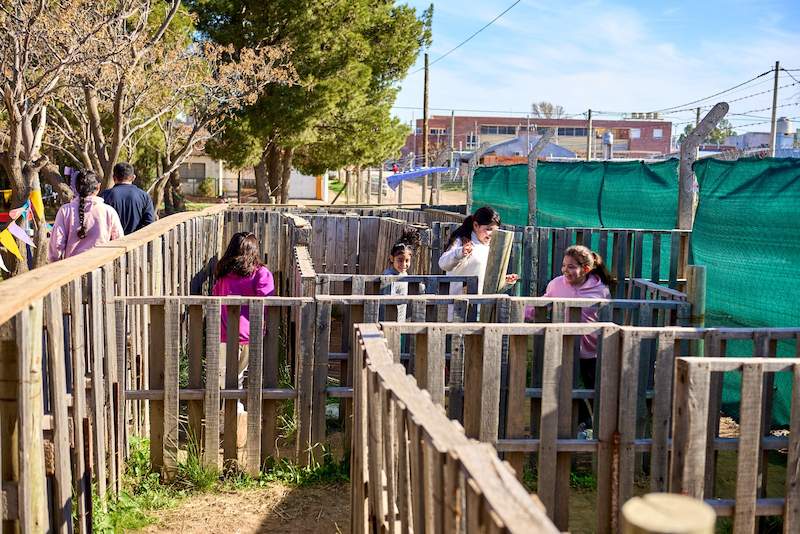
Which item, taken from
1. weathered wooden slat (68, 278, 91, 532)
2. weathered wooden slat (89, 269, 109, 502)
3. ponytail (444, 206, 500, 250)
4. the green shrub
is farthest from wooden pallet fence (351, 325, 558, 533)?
the green shrub

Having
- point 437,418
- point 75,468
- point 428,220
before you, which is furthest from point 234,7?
point 437,418

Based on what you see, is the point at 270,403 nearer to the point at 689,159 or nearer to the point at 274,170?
the point at 689,159

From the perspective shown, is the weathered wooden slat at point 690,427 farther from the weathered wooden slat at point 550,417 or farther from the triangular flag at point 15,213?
the triangular flag at point 15,213

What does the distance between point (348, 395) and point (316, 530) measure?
3.21ft

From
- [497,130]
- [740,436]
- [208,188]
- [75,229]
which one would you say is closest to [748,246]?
[740,436]

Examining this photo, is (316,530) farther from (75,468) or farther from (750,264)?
(750,264)

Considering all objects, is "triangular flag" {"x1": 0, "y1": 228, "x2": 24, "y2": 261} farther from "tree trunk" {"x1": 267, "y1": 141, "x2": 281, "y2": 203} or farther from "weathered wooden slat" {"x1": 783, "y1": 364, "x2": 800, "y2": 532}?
"tree trunk" {"x1": 267, "y1": 141, "x2": 281, "y2": 203}

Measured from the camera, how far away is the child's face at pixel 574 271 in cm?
659

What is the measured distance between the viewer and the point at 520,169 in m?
14.6

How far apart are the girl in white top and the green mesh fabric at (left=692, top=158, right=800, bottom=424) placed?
172cm

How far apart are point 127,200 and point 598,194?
18.6 feet

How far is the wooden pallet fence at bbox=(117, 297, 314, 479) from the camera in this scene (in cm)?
520

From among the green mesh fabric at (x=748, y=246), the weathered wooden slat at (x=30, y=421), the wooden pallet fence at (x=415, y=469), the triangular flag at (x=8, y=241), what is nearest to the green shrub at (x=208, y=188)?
the triangular flag at (x=8, y=241)

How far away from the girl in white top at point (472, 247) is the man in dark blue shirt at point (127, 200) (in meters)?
3.08
